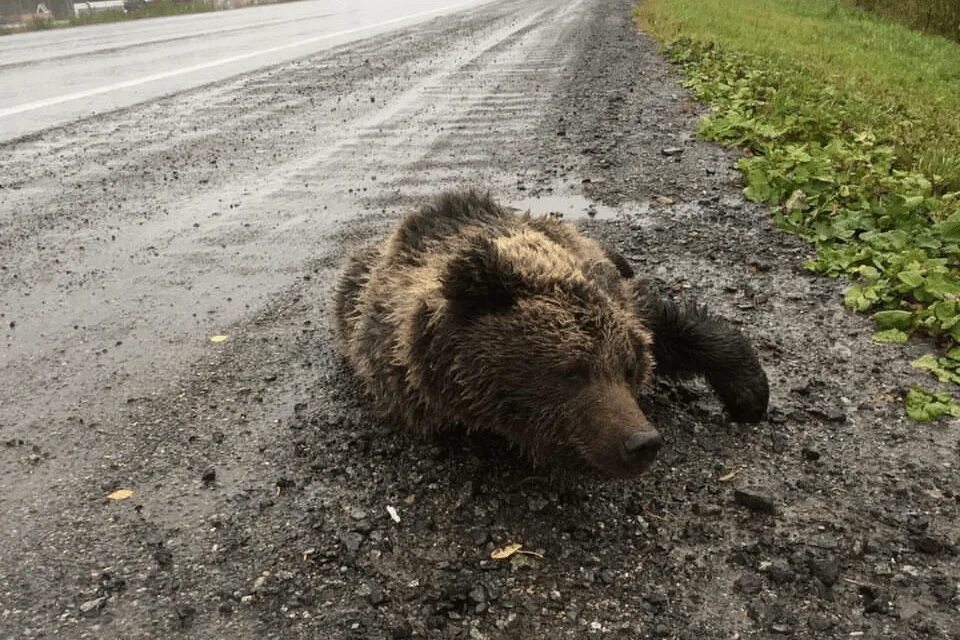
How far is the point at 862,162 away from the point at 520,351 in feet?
15.5

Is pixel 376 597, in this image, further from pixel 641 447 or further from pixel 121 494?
pixel 121 494

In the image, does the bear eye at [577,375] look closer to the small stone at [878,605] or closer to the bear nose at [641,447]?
the bear nose at [641,447]

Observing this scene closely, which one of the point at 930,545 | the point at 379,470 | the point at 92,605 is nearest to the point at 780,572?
the point at 930,545

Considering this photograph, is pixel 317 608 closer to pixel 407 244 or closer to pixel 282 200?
pixel 407 244

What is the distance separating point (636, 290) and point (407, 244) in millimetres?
1250

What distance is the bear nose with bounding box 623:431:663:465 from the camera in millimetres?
2793

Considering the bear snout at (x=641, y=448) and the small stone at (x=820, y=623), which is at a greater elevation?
the bear snout at (x=641, y=448)

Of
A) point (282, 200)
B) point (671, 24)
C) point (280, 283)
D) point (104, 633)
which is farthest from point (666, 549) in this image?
point (671, 24)

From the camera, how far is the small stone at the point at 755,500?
3104mm

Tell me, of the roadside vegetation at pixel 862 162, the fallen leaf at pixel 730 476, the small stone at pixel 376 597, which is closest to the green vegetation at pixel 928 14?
the roadside vegetation at pixel 862 162

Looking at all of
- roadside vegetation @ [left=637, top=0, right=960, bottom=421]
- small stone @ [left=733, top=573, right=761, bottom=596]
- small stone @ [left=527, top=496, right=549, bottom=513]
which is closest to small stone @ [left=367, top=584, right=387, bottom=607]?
small stone @ [left=527, top=496, right=549, bottom=513]

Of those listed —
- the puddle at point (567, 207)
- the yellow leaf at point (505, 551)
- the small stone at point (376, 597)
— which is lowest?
the yellow leaf at point (505, 551)

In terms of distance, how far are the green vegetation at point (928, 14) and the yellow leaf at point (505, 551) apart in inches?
980

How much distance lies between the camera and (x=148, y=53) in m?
19.5
